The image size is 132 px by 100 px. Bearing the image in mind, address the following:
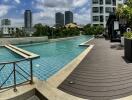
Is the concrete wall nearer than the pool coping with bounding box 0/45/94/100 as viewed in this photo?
No

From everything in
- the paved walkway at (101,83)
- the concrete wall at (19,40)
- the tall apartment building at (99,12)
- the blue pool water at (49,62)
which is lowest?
the blue pool water at (49,62)

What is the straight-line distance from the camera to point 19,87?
790cm

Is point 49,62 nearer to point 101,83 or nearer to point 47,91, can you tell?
point 101,83

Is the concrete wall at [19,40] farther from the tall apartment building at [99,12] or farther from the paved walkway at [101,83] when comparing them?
the tall apartment building at [99,12]

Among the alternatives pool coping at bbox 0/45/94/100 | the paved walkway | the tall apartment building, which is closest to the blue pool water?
pool coping at bbox 0/45/94/100

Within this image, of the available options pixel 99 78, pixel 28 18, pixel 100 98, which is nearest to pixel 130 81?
pixel 99 78

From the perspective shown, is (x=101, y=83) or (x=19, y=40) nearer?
(x=101, y=83)

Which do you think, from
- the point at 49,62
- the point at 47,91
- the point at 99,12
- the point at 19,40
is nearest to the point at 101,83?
the point at 47,91

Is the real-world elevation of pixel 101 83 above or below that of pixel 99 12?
below

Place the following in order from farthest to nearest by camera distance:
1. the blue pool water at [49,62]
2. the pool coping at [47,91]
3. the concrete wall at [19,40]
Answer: the concrete wall at [19,40]
the blue pool water at [49,62]
the pool coping at [47,91]

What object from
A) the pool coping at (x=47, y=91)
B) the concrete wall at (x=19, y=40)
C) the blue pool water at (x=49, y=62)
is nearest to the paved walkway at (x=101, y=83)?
the pool coping at (x=47, y=91)

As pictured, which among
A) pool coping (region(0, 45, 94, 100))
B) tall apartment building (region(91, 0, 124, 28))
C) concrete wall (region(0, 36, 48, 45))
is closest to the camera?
pool coping (region(0, 45, 94, 100))

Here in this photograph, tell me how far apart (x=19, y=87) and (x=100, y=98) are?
2.42 metres

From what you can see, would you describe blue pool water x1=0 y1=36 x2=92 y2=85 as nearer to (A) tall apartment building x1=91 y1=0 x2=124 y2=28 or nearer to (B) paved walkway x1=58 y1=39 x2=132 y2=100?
(B) paved walkway x1=58 y1=39 x2=132 y2=100
